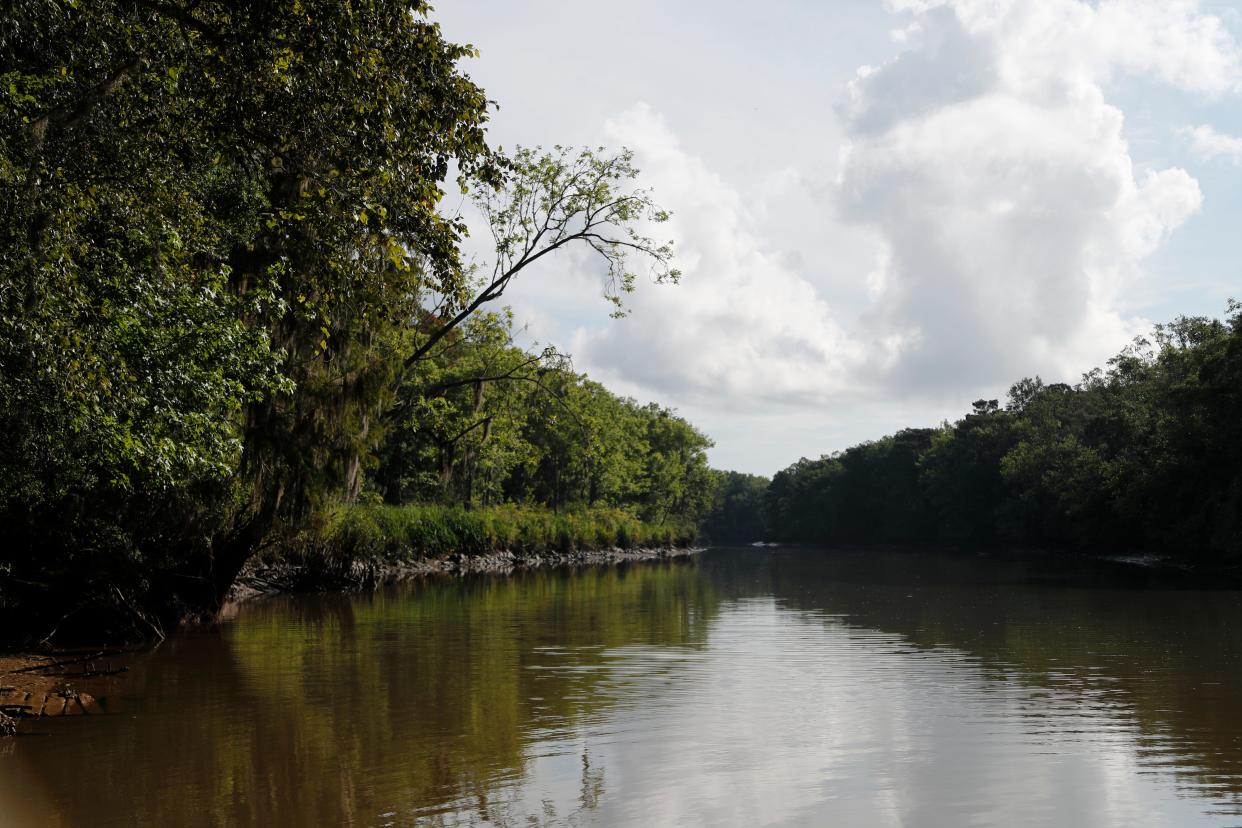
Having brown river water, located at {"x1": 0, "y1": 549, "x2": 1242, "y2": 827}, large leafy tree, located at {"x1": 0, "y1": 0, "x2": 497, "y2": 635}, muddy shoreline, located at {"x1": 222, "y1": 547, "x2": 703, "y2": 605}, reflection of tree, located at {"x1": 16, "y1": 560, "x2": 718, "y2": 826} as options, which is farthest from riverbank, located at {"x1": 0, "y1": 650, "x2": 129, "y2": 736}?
muddy shoreline, located at {"x1": 222, "y1": 547, "x2": 703, "y2": 605}

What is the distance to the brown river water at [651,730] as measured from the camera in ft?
26.3

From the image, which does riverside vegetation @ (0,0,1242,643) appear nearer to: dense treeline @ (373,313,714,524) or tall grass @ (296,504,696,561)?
tall grass @ (296,504,696,561)

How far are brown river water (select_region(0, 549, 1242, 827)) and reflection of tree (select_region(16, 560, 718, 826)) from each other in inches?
1.8

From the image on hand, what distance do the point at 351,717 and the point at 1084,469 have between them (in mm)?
68194

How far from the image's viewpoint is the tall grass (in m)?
30.5

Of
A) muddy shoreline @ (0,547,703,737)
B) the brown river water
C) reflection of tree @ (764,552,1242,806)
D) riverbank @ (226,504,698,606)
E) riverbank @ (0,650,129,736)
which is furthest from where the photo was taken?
riverbank @ (226,504,698,606)

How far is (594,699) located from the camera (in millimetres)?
12750

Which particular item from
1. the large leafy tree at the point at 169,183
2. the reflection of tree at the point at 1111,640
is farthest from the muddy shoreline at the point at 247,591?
the reflection of tree at the point at 1111,640

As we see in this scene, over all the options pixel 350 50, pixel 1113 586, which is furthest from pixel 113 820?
pixel 1113 586

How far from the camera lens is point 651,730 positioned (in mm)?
10859

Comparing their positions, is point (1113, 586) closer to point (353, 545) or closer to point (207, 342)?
point (353, 545)

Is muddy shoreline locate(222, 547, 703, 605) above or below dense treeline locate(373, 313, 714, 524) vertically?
below

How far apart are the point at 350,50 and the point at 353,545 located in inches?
917

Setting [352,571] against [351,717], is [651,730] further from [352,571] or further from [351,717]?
[352,571]
